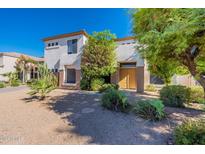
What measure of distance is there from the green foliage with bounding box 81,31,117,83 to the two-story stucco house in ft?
4.28

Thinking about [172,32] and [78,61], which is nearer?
[172,32]

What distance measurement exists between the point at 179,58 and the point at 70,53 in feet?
40.0

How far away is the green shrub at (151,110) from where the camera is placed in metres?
4.97

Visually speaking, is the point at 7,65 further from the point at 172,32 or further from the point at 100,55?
the point at 172,32

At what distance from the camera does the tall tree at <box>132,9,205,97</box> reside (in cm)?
413

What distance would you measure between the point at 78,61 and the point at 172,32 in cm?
1185

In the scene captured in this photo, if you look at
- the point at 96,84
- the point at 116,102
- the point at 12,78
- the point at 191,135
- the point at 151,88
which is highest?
the point at 12,78

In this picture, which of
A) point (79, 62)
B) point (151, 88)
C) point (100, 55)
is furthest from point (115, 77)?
point (79, 62)

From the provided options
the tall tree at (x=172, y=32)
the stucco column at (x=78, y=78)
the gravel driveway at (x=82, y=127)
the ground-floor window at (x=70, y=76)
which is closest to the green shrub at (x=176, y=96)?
the gravel driveway at (x=82, y=127)

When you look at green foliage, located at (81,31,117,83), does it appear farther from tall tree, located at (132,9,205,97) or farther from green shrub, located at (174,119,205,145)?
green shrub, located at (174,119,205,145)

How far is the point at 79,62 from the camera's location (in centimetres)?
1498

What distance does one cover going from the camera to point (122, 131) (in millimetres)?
4379

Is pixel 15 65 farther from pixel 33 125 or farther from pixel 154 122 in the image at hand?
pixel 154 122
